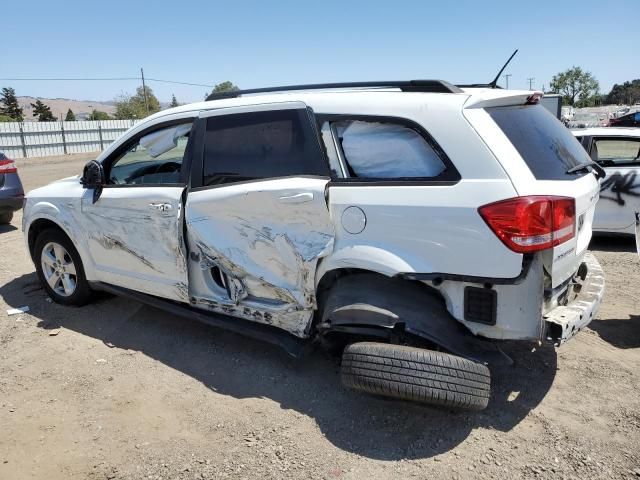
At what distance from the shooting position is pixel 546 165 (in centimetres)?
284

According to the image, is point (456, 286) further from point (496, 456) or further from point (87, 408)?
point (87, 408)

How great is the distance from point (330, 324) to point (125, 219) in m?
2.06

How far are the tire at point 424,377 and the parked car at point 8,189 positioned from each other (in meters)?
7.69

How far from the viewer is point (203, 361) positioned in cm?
382

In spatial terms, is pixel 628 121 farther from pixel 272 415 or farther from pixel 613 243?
pixel 272 415

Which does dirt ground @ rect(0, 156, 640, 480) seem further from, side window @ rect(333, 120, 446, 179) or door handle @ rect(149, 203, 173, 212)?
side window @ rect(333, 120, 446, 179)

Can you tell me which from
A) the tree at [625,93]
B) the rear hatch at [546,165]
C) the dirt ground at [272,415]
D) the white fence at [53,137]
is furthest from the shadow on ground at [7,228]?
the tree at [625,93]

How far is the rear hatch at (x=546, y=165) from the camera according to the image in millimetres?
2662

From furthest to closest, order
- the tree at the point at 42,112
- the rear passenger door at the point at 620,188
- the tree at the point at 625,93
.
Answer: the tree at the point at 625,93
the tree at the point at 42,112
the rear passenger door at the point at 620,188

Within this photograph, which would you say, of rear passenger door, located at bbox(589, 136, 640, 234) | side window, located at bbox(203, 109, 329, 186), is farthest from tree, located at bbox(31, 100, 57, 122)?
side window, located at bbox(203, 109, 329, 186)

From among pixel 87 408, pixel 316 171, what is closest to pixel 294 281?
pixel 316 171

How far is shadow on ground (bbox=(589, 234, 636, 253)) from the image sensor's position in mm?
6566

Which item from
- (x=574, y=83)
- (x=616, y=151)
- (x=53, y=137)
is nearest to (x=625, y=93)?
(x=574, y=83)

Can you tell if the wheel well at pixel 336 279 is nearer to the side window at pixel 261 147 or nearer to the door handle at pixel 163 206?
the side window at pixel 261 147
